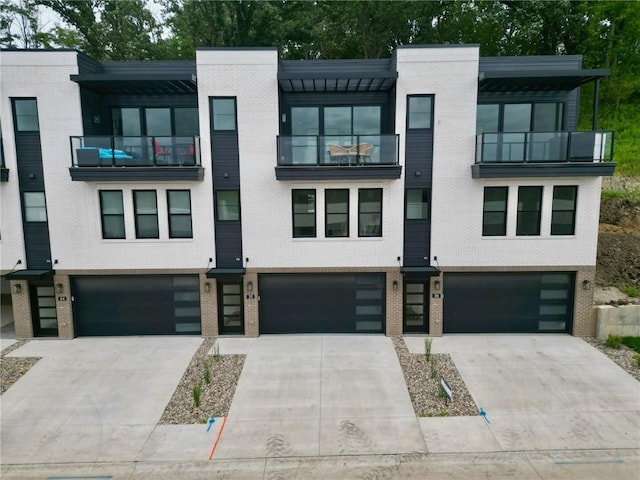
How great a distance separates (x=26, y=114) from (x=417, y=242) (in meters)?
13.2

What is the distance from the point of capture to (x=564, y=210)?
43.7ft

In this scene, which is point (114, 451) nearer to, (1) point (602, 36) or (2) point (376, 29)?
(2) point (376, 29)

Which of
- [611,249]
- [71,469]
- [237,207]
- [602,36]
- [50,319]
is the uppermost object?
[602,36]

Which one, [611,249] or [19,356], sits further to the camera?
[611,249]

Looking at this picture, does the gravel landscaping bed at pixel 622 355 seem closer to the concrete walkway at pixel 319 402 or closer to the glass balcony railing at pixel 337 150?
the concrete walkway at pixel 319 402

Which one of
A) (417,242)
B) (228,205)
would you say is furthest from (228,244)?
(417,242)

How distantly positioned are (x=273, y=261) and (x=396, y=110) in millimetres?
6278

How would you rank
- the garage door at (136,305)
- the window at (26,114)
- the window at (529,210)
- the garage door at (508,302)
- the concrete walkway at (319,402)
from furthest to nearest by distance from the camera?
the garage door at (136,305)
the garage door at (508,302)
the window at (529,210)
the window at (26,114)
the concrete walkway at (319,402)

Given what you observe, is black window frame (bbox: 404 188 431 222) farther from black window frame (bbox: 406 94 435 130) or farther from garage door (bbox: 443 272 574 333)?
garage door (bbox: 443 272 574 333)

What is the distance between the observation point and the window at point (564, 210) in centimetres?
1319

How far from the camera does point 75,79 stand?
496 inches

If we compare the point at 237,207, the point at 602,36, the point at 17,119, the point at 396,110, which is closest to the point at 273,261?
the point at 237,207

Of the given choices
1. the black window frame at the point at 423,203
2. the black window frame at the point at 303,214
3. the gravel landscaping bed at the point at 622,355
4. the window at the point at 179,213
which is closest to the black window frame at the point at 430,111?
the black window frame at the point at 423,203

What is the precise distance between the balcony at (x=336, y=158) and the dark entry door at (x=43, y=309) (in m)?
8.97
